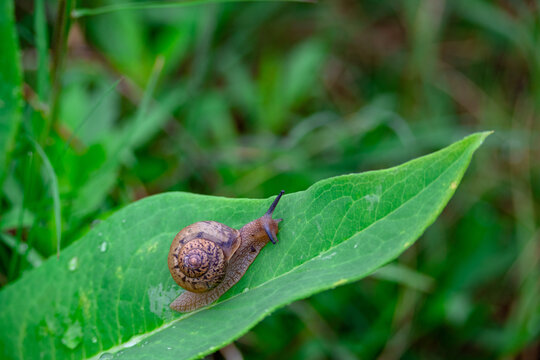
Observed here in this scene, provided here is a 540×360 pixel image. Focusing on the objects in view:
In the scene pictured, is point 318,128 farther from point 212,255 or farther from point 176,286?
point 176,286

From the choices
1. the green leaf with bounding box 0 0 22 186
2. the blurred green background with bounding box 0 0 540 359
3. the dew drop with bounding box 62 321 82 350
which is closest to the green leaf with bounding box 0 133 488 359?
the dew drop with bounding box 62 321 82 350

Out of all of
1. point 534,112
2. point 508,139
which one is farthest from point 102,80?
point 534,112

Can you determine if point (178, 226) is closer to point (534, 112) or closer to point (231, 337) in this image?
point (231, 337)

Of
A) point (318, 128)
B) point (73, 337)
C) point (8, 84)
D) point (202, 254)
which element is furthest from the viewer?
point (318, 128)

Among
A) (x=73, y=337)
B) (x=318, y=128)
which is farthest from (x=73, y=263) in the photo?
(x=318, y=128)

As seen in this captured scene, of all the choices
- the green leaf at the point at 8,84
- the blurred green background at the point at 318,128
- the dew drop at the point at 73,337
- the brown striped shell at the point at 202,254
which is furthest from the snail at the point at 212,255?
the green leaf at the point at 8,84
